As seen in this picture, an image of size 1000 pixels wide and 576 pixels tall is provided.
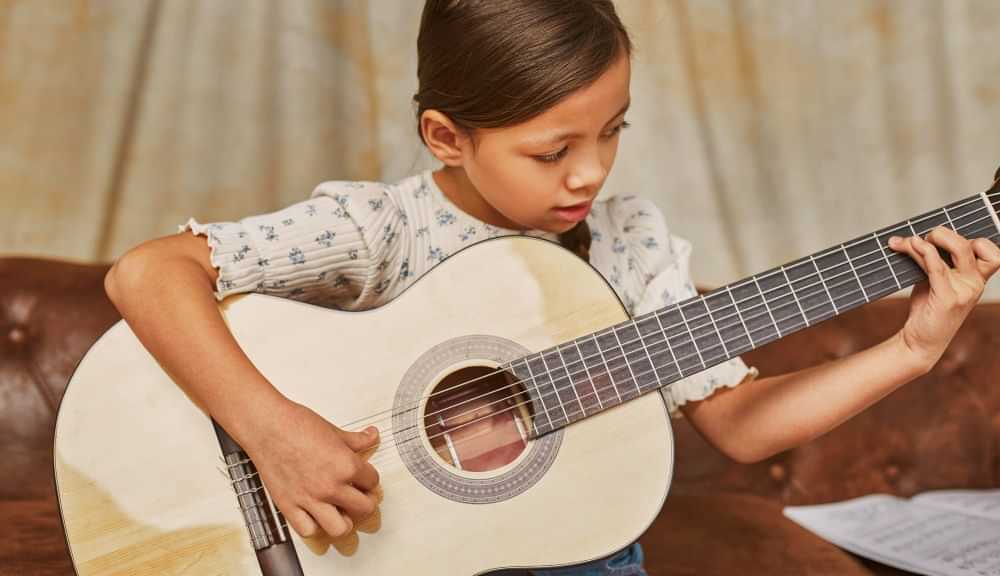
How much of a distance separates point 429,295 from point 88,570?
0.52 m

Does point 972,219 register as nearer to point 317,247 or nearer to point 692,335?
point 692,335

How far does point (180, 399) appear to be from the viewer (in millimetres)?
1083

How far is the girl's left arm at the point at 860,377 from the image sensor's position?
1.14 m

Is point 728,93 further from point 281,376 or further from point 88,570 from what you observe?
point 88,570

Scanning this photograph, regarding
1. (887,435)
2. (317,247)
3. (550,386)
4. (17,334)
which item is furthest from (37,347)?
(887,435)

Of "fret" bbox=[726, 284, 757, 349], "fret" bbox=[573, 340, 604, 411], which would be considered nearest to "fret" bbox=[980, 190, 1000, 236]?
"fret" bbox=[726, 284, 757, 349]

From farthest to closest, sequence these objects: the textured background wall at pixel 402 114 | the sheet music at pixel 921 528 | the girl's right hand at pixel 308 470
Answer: the textured background wall at pixel 402 114, the sheet music at pixel 921 528, the girl's right hand at pixel 308 470

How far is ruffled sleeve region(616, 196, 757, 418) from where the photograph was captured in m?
1.29

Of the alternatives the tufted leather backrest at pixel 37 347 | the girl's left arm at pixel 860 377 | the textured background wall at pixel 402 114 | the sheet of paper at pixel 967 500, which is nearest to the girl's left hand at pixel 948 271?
the girl's left arm at pixel 860 377

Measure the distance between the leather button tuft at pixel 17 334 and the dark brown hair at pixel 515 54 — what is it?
1.13m

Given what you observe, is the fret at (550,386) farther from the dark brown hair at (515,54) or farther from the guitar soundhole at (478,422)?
the dark brown hair at (515,54)

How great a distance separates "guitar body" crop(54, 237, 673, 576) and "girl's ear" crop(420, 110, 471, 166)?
16 centimetres

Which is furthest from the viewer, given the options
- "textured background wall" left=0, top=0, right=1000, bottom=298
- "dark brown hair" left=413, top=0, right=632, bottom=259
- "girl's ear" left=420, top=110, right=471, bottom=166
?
"textured background wall" left=0, top=0, right=1000, bottom=298

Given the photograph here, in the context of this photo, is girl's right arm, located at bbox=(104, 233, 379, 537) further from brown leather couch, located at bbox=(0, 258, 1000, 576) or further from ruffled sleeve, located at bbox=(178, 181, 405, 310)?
brown leather couch, located at bbox=(0, 258, 1000, 576)
